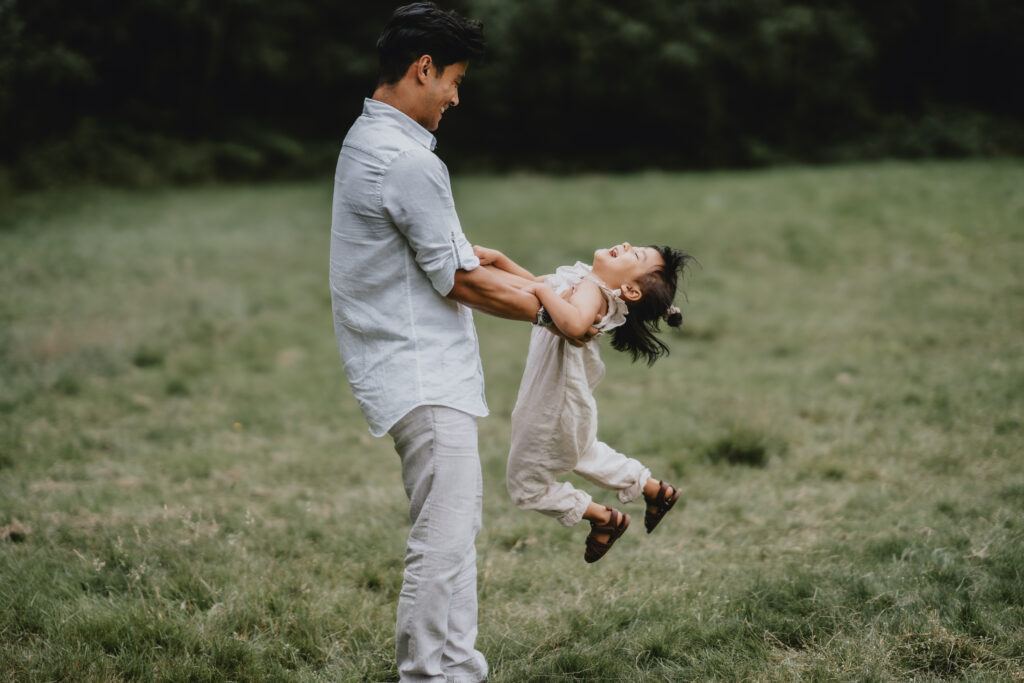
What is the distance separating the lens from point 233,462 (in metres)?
5.83

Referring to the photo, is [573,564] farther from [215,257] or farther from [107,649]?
[215,257]

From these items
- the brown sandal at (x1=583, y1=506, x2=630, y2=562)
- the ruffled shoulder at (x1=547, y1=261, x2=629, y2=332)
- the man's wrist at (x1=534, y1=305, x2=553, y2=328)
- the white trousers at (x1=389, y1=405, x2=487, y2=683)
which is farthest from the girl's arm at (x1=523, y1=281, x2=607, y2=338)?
the brown sandal at (x1=583, y1=506, x2=630, y2=562)

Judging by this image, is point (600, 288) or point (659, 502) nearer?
point (600, 288)

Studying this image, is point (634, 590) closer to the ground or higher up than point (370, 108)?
closer to the ground

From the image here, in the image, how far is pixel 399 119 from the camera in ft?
9.16

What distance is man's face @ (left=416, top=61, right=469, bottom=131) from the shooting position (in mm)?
2812

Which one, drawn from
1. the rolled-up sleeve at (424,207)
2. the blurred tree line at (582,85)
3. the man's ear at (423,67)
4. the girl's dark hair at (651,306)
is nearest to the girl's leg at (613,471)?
the girl's dark hair at (651,306)

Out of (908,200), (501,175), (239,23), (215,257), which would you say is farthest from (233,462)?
(239,23)

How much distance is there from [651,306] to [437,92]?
1.10m

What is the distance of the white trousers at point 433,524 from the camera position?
2840 millimetres

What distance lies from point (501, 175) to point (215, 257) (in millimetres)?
12942

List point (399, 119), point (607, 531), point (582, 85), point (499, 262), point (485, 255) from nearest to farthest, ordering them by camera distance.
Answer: point (399, 119) → point (485, 255) → point (499, 262) → point (607, 531) → point (582, 85)

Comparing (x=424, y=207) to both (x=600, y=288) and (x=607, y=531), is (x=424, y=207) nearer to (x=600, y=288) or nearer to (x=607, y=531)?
(x=600, y=288)

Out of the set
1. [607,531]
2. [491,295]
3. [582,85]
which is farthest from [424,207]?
[582,85]
